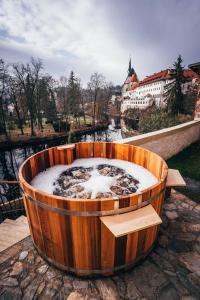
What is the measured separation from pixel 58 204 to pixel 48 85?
27.6 meters

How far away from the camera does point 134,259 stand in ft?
6.59

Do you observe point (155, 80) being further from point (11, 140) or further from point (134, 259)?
point (134, 259)

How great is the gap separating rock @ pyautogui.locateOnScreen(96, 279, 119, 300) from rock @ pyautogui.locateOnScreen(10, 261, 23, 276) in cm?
95

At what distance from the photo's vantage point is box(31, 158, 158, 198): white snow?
8.33ft

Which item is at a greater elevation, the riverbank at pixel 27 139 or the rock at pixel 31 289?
the rock at pixel 31 289

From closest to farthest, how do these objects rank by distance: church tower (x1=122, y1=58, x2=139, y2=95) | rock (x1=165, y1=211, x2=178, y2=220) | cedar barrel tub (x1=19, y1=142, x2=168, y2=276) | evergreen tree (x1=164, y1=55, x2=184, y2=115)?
1. cedar barrel tub (x1=19, y1=142, x2=168, y2=276)
2. rock (x1=165, y1=211, x2=178, y2=220)
3. evergreen tree (x1=164, y1=55, x2=184, y2=115)
4. church tower (x1=122, y1=58, x2=139, y2=95)

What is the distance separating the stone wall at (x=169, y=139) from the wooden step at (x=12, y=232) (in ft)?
8.31

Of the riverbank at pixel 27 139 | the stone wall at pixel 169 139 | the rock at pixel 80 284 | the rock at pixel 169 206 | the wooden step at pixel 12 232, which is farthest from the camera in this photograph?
the riverbank at pixel 27 139

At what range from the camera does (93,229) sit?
170 centimetres

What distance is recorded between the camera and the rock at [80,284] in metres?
1.86

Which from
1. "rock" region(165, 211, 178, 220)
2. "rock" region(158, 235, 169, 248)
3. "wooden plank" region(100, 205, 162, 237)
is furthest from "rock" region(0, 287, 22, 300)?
"rock" region(165, 211, 178, 220)

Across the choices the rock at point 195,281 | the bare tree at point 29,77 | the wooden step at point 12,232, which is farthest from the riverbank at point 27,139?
the rock at point 195,281

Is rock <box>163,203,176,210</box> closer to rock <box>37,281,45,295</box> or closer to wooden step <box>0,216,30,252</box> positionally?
rock <box>37,281,45,295</box>

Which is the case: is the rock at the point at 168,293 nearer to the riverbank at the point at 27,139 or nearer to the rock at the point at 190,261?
the rock at the point at 190,261
